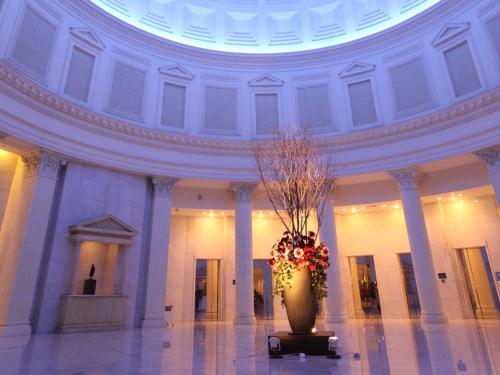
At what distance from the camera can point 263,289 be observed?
58.1 feet

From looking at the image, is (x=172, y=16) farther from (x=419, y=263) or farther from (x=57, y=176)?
(x=419, y=263)

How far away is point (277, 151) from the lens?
7746 mm

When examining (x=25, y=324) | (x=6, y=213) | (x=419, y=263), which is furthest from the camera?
(x=419, y=263)

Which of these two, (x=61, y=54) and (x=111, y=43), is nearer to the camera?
(x=61, y=54)

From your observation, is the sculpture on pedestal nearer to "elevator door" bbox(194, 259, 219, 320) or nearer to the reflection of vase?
"elevator door" bbox(194, 259, 219, 320)

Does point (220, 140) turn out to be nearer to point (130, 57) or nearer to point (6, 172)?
point (130, 57)

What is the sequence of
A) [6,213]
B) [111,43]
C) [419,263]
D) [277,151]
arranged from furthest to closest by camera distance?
[111,43], [419,263], [6,213], [277,151]

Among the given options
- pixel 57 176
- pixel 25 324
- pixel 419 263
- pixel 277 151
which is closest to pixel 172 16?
pixel 57 176

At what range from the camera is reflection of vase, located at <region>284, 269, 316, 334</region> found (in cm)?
647

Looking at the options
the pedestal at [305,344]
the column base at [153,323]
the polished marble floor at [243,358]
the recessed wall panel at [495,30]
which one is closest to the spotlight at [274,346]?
the polished marble floor at [243,358]

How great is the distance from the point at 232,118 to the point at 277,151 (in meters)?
8.71

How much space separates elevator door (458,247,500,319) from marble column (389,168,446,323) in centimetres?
348

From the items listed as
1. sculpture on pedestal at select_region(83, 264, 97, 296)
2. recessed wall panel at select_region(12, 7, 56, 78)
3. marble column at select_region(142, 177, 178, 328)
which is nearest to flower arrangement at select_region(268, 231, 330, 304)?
marble column at select_region(142, 177, 178, 328)

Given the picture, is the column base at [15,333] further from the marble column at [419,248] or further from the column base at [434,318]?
the marble column at [419,248]
